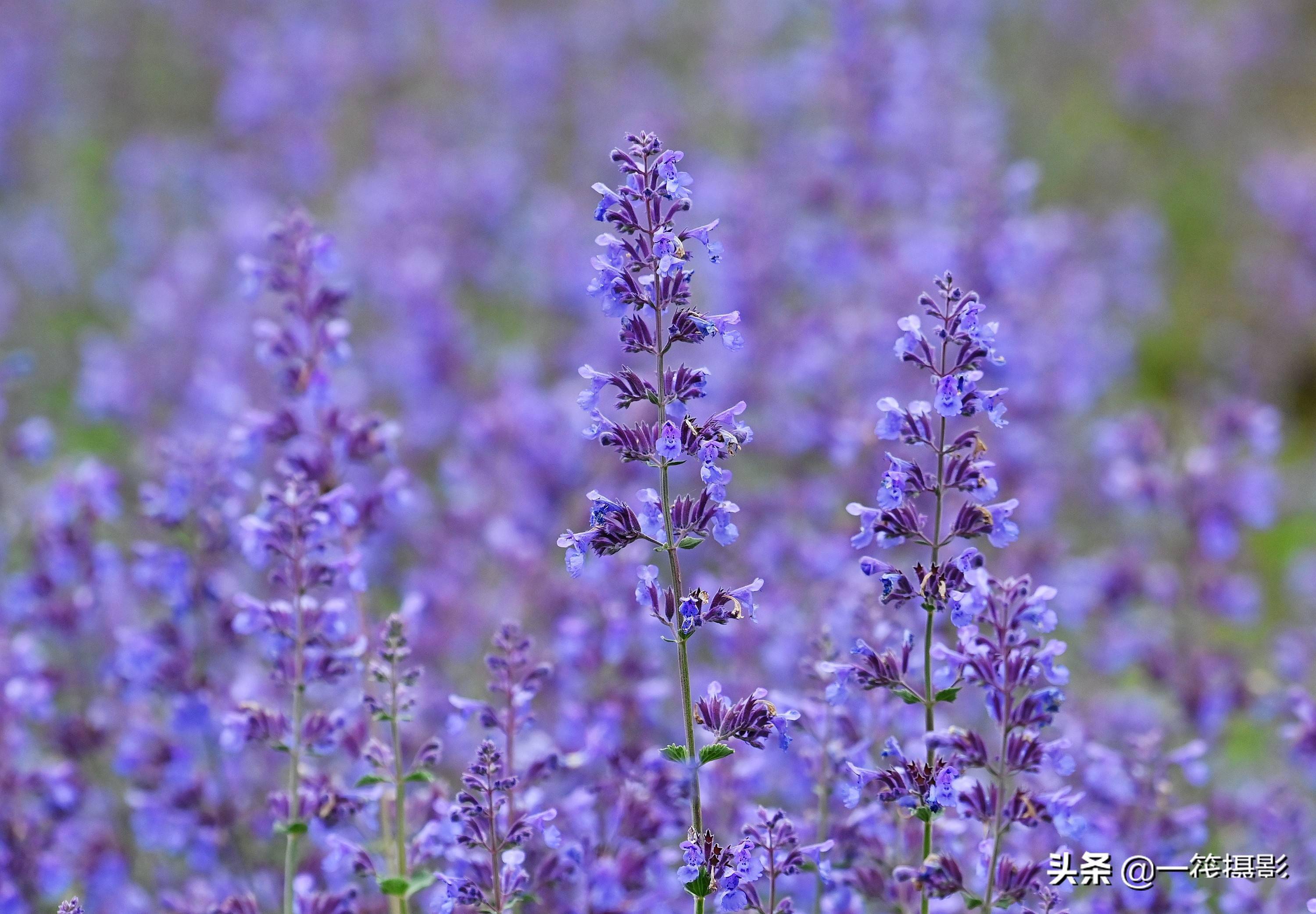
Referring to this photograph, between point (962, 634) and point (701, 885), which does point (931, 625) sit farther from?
point (701, 885)

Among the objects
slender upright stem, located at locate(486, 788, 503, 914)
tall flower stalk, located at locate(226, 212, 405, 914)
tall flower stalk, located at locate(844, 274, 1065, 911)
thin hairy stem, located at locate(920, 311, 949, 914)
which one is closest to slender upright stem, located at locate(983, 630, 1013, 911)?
tall flower stalk, located at locate(844, 274, 1065, 911)

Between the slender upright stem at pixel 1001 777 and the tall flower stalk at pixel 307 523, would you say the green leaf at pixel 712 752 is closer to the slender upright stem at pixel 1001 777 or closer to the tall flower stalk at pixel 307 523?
the slender upright stem at pixel 1001 777

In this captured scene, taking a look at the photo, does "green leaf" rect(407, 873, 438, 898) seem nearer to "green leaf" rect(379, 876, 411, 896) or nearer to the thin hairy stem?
"green leaf" rect(379, 876, 411, 896)

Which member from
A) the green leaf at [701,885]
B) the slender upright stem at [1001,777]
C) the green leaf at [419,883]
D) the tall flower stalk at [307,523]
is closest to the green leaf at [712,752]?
the green leaf at [701,885]

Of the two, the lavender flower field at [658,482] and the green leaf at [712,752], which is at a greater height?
the lavender flower field at [658,482]

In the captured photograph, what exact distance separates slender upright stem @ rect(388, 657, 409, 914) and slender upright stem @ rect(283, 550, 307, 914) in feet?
0.88

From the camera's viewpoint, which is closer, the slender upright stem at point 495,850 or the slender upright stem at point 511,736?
the slender upright stem at point 495,850

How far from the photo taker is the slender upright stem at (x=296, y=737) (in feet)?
12.4

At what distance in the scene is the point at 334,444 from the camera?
4406 mm

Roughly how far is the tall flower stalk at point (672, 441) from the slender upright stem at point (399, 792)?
2.18ft

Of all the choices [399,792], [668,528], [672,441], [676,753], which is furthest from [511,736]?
[672,441]

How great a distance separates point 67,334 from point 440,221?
10.9ft

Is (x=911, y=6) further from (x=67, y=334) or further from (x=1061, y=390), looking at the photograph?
(x=67, y=334)

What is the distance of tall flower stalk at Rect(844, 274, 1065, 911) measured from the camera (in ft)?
10.7
